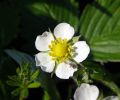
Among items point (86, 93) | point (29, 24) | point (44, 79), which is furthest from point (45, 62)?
point (29, 24)

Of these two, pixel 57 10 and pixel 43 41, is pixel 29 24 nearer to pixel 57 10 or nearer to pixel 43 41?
pixel 57 10

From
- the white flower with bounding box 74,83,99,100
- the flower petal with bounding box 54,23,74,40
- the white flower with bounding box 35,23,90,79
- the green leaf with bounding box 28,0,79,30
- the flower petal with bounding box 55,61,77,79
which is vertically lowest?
the white flower with bounding box 74,83,99,100

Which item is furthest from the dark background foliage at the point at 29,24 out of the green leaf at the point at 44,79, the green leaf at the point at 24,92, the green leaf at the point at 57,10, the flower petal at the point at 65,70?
the green leaf at the point at 24,92

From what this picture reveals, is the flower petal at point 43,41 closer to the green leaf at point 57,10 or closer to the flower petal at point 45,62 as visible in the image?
the flower petal at point 45,62

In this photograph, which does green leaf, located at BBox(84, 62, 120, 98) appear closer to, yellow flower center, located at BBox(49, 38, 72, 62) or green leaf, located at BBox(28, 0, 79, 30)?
yellow flower center, located at BBox(49, 38, 72, 62)

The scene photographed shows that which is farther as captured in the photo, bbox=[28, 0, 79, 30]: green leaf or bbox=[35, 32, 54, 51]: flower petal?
bbox=[28, 0, 79, 30]: green leaf

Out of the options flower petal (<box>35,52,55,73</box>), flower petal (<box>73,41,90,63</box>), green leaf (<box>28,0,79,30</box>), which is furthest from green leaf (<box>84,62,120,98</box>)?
green leaf (<box>28,0,79,30</box>)
